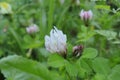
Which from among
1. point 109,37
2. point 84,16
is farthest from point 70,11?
point 109,37

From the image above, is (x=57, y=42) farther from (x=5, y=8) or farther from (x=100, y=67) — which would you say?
(x=5, y=8)

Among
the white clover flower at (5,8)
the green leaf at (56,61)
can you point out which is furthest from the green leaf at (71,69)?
the white clover flower at (5,8)

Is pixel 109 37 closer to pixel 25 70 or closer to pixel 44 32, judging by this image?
pixel 25 70

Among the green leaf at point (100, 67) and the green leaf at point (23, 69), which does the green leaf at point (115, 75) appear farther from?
the green leaf at point (23, 69)

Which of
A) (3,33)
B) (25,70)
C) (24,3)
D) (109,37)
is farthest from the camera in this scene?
(24,3)

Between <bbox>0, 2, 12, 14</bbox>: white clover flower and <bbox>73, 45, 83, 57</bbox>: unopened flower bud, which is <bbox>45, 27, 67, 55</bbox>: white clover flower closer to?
<bbox>73, 45, 83, 57</bbox>: unopened flower bud

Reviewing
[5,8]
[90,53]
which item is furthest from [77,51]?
[5,8]
